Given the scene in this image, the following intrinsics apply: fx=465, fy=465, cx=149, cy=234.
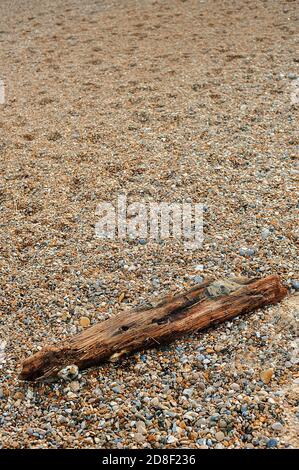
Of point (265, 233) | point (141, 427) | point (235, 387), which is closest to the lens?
point (141, 427)

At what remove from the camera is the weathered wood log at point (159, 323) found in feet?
11.3

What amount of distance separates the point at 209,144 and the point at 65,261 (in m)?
2.76

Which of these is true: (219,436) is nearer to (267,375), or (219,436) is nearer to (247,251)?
(267,375)

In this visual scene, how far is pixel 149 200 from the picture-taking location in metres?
5.33

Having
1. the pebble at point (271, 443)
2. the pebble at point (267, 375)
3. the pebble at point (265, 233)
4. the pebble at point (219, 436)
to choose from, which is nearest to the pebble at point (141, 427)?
the pebble at point (219, 436)

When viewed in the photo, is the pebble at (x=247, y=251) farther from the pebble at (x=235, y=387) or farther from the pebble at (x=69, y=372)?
the pebble at (x=69, y=372)

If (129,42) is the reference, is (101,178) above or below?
below

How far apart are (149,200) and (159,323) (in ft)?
6.60

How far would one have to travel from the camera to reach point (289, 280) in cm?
414

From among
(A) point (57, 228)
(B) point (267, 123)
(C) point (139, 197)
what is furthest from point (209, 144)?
(A) point (57, 228)

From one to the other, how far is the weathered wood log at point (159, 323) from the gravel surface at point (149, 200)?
96 millimetres

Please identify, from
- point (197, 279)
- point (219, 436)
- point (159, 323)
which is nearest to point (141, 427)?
point (219, 436)

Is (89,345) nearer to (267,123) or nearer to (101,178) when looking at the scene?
(101,178)

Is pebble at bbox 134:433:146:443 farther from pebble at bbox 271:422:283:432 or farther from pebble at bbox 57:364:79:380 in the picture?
pebble at bbox 271:422:283:432
